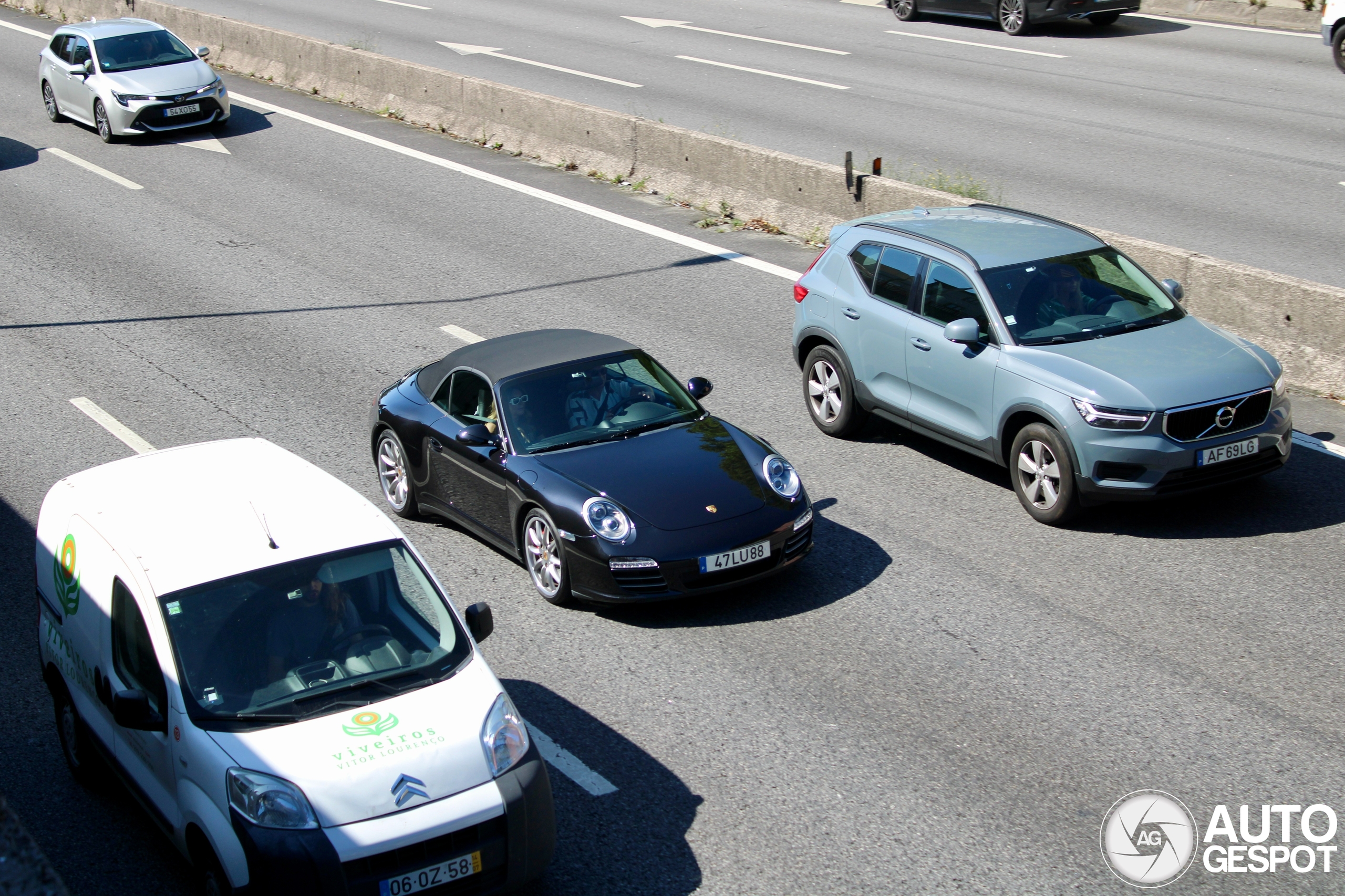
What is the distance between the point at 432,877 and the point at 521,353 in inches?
182

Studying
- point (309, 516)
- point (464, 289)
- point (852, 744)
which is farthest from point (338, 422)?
point (852, 744)

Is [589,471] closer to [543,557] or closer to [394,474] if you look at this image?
[543,557]

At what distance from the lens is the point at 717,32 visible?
26.8 meters

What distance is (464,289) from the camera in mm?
14211

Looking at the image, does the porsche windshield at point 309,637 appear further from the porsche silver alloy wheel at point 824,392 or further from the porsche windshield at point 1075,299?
the porsche silver alloy wheel at point 824,392

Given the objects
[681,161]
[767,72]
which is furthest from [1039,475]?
[767,72]

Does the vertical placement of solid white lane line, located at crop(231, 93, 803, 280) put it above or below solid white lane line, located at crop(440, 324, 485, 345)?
above

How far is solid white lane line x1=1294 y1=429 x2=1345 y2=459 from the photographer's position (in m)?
9.38

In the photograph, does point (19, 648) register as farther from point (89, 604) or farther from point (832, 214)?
point (832, 214)

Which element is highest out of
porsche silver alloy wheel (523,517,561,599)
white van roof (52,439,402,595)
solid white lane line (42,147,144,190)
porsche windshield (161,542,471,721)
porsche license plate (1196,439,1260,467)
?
white van roof (52,439,402,595)

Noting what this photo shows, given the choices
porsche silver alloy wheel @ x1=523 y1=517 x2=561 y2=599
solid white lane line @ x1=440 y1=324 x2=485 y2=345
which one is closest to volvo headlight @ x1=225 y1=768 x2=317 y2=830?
porsche silver alloy wheel @ x1=523 y1=517 x2=561 y2=599

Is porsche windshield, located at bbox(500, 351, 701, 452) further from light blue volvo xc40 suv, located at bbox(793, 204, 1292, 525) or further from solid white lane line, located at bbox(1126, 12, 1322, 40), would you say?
solid white lane line, located at bbox(1126, 12, 1322, 40)

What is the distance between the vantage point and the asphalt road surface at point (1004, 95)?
14.8m

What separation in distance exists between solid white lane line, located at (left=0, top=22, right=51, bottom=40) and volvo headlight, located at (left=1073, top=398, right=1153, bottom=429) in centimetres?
Answer: 2873
